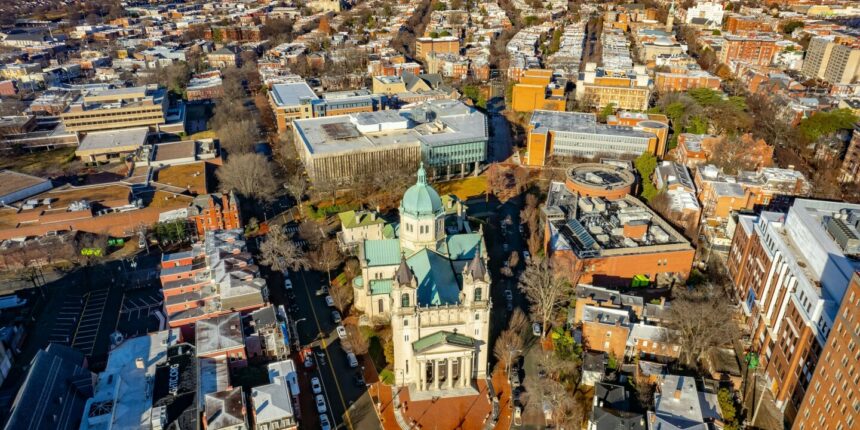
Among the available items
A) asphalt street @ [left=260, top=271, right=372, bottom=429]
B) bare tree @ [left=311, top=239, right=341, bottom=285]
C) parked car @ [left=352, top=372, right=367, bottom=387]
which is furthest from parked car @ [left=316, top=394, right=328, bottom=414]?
bare tree @ [left=311, top=239, right=341, bottom=285]

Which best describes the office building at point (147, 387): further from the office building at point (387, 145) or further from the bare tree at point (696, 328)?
the bare tree at point (696, 328)

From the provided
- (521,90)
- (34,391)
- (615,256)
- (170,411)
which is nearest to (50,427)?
(34,391)

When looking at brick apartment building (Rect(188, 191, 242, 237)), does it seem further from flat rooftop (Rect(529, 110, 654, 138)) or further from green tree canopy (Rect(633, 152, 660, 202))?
green tree canopy (Rect(633, 152, 660, 202))

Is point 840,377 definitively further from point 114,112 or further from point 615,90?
point 114,112

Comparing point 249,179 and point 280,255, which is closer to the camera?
point 280,255

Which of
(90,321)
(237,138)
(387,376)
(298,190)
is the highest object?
(237,138)

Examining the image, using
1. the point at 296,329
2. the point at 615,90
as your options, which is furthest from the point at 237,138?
the point at 615,90

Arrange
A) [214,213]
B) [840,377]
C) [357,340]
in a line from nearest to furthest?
[840,377], [357,340], [214,213]
